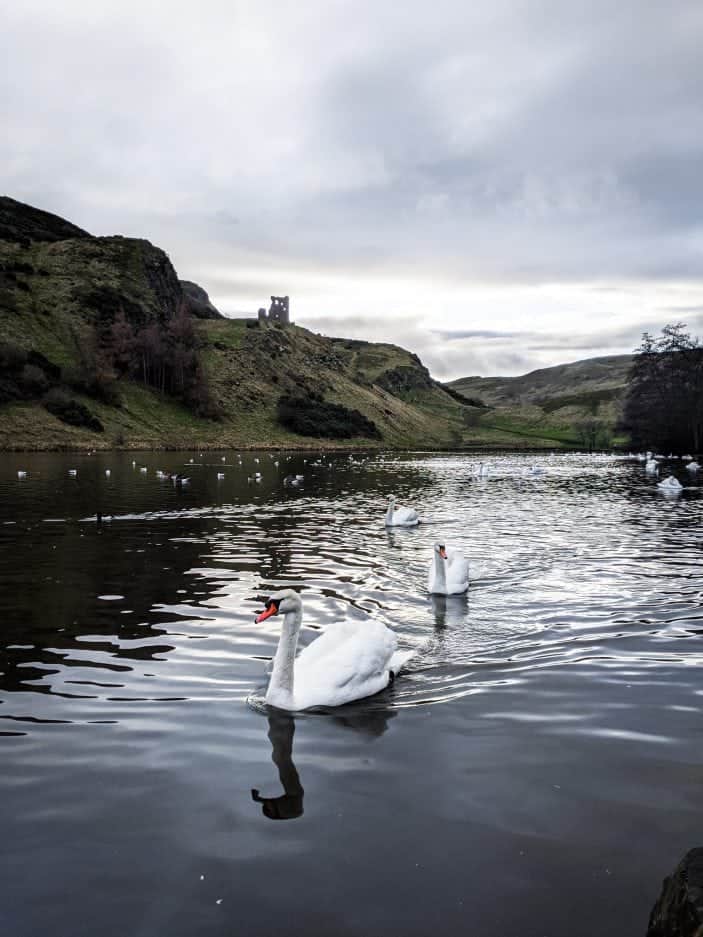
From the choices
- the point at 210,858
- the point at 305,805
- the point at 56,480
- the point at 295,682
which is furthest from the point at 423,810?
the point at 56,480

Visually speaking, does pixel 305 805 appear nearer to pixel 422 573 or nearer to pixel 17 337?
pixel 422 573

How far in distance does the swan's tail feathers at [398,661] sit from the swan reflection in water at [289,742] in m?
1.05

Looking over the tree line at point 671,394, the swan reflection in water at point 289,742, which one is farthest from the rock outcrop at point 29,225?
the swan reflection in water at point 289,742

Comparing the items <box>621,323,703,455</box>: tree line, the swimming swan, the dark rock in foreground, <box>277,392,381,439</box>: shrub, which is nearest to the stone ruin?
<box>277,392,381,439</box>: shrub

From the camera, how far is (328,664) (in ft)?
27.4

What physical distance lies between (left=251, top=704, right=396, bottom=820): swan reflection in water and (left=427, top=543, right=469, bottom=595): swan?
5.74m

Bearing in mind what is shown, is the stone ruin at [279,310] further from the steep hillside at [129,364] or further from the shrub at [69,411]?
the shrub at [69,411]

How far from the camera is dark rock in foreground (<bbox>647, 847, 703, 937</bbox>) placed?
3.43 metres

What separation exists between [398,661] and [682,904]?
5.83m

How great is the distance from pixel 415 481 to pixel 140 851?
42404 millimetres

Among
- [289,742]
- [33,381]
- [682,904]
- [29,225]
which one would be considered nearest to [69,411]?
[33,381]

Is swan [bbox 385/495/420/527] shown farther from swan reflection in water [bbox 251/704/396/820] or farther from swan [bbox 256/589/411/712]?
swan reflection in water [bbox 251/704/396/820]

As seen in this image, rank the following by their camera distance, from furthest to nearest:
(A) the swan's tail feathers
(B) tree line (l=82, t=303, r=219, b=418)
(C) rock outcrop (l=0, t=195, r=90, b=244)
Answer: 1. (C) rock outcrop (l=0, t=195, r=90, b=244)
2. (B) tree line (l=82, t=303, r=219, b=418)
3. (A) the swan's tail feathers

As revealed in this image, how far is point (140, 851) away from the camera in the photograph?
5188mm
